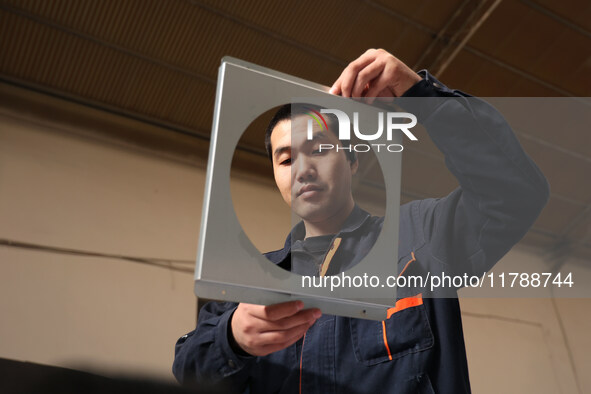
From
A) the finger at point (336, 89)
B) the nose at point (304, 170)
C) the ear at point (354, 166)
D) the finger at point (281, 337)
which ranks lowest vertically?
the finger at point (281, 337)

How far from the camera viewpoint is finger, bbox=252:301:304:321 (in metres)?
0.75

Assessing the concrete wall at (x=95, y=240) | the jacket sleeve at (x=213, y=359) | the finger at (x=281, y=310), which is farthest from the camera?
the concrete wall at (x=95, y=240)

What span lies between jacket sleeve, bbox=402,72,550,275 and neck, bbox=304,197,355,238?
21 centimetres

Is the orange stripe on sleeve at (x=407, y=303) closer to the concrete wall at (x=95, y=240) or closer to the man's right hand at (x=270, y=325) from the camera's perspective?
the man's right hand at (x=270, y=325)

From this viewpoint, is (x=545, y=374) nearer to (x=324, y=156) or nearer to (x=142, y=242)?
(x=142, y=242)

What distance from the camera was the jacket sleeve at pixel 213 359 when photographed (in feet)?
3.13

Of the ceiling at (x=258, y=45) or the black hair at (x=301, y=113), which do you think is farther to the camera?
the ceiling at (x=258, y=45)

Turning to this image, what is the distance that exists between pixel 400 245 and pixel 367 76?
31 centimetres

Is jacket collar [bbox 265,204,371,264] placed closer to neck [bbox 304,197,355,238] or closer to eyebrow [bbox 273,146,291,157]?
neck [bbox 304,197,355,238]

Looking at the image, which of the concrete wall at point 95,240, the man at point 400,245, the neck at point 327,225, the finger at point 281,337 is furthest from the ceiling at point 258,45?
the finger at point 281,337

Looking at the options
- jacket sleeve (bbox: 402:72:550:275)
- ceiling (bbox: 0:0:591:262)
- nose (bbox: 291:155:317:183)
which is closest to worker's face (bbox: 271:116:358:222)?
nose (bbox: 291:155:317:183)

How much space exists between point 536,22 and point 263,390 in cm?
355

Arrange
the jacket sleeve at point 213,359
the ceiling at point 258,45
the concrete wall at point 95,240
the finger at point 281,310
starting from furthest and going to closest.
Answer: the ceiling at point 258,45 < the concrete wall at point 95,240 < the jacket sleeve at point 213,359 < the finger at point 281,310

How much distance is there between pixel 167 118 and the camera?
4.06m
